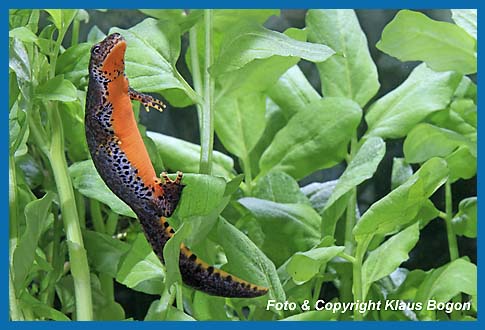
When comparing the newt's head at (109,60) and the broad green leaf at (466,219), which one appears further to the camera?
the broad green leaf at (466,219)

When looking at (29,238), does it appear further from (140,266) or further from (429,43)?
(429,43)

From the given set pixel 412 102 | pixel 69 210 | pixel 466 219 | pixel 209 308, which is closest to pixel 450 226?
pixel 466 219

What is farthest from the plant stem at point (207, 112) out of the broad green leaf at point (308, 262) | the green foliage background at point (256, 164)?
the broad green leaf at point (308, 262)

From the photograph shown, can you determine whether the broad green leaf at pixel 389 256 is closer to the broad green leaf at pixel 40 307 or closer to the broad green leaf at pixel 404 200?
the broad green leaf at pixel 404 200

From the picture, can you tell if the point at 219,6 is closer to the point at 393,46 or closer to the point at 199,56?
the point at 199,56

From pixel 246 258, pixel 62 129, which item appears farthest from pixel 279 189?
pixel 62 129

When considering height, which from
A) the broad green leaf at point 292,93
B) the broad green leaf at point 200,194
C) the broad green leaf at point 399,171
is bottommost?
the broad green leaf at point 399,171
